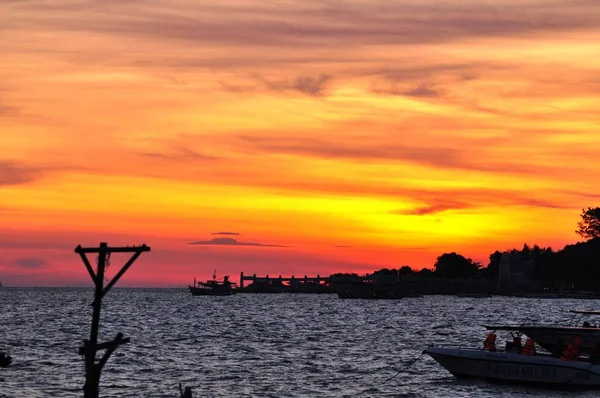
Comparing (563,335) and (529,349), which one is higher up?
(563,335)

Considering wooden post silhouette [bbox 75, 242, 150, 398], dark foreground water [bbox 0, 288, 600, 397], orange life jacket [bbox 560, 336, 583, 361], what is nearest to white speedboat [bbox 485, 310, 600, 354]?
dark foreground water [bbox 0, 288, 600, 397]

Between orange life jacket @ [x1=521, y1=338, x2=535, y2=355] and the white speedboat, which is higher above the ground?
the white speedboat

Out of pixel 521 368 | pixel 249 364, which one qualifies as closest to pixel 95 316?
pixel 521 368

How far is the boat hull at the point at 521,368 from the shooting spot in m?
61.0

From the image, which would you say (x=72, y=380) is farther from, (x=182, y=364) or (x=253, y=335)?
(x=253, y=335)

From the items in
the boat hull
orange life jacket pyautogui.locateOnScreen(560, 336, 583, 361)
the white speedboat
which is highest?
the white speedboat

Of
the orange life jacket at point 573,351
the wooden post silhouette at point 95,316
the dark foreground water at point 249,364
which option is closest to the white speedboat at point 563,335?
the dark foreground water at point 249,364

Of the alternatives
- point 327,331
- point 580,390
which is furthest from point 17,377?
point 327,331

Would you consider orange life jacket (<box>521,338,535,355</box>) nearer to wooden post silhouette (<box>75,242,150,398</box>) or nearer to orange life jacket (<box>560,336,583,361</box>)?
orange life jacket (<box>560,336,583,361</box>)

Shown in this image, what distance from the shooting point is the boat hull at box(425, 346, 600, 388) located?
61.0 m

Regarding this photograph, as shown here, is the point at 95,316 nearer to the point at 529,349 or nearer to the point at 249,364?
the point at 529,349

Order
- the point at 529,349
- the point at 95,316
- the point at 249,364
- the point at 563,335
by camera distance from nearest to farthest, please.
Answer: the point at 95,316, the point at 529,349, the point at 563,335, the point at 249,364

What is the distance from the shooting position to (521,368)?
206ft

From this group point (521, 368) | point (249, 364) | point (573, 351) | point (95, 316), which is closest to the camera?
point (95, 316)
